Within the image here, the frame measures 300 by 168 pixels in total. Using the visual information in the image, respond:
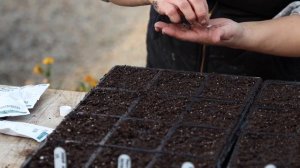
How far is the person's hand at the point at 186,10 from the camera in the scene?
1656 mm

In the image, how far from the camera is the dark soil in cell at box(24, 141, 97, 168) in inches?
51.3

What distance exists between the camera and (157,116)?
4.91 ft

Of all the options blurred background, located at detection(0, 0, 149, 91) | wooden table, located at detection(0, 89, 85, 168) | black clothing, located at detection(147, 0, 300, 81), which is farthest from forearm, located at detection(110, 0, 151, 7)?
blurred background, located at detection(0, 0, 149, 91)

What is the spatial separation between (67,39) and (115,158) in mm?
3167

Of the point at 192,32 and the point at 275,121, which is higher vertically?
the point at 192,32

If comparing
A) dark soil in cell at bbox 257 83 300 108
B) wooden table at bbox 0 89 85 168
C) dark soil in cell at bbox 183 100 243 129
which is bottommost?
wooden table at bbox 0 89 85 168

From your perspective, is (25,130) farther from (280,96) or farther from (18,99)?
(280,96)

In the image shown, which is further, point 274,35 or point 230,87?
point 274,35

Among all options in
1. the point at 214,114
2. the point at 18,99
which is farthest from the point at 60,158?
the point at 18,99

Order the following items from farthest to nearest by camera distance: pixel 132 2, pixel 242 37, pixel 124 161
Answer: pixel 132 2 < pixel 242 37 < pixel 124 161

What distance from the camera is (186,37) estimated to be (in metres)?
1.76

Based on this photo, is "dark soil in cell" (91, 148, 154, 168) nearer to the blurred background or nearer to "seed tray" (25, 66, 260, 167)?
"seed tray" (25, 66, 260, 167)

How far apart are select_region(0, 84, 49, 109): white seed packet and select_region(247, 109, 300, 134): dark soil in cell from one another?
0.62 m

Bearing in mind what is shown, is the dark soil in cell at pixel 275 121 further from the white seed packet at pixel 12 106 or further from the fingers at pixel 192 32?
the white seed packet at pixel 12 106
